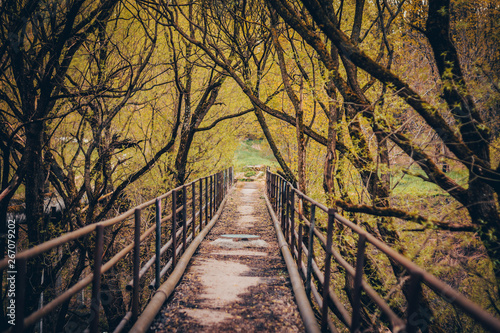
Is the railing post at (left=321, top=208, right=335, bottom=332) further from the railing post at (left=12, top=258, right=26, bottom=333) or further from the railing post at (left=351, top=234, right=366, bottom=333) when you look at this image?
the railing post at (left=12, top=258, right=26, bottom=333)

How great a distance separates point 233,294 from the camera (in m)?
4.17

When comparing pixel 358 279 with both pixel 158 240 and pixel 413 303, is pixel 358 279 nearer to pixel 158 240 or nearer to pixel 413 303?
pixel 413 303

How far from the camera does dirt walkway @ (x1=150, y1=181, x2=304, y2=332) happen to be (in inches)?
133

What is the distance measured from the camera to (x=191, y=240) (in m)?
6.74

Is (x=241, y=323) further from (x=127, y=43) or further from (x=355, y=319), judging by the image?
(x=127, y=43)

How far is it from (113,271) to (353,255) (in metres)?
6.21

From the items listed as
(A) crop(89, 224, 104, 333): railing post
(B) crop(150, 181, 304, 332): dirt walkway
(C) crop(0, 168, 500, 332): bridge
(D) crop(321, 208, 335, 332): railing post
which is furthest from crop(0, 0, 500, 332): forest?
(A) crop(89, 224, 104, 333): railing post

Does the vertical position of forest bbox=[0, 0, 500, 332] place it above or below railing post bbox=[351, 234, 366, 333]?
above

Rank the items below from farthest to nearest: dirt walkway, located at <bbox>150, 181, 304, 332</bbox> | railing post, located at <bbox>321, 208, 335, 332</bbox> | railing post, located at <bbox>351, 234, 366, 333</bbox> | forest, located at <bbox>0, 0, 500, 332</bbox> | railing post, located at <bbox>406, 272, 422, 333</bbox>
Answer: forest, located at <bbox>0, 0, 500, 332</bbox>
dirt walkway, located at <bbox>150, 181, 304, 332</bbox>
railing post, located at <bbox>321, 208, 335, 332</bbox>
railing post, located at <bbox>351, 234, 366, 333</bbox>
railing post, located at <bbox>406, 272, 422, 333</bbox>

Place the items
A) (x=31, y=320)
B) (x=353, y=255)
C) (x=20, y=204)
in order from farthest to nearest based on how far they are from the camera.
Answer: (x=20, y=204), (x=353, y=255), (x=31, y=320)

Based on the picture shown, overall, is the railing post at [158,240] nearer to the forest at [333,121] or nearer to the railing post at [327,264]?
the forest at [333,121]

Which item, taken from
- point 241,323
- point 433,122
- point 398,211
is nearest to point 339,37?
point 433,122

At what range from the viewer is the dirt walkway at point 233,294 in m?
3.37

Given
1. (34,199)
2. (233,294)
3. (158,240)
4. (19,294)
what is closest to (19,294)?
(19,294)
